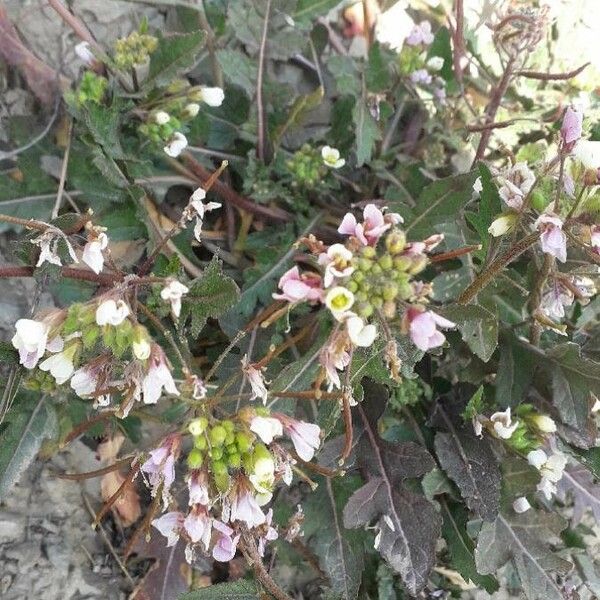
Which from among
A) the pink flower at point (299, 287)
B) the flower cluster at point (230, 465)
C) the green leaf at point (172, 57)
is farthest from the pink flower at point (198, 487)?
the green leaf at point (172, 57)

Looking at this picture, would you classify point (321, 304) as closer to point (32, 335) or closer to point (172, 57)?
point (172, 57)

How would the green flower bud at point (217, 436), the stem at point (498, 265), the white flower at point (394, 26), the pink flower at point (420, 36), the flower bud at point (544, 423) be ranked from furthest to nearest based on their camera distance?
the white flower at point (394, 26)
the pink flower at point (420, 36)
the flower bud at point (544, 423)
the stem at point (498, 265)
the green flower bud at point (217, 436)

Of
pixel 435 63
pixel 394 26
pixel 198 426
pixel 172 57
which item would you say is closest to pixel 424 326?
pixel 198 426

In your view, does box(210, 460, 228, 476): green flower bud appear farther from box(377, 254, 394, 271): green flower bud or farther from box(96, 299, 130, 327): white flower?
box(377, 254, 394, 271): green flower bud

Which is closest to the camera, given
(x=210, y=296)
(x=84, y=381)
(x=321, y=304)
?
(x=84, y=381)

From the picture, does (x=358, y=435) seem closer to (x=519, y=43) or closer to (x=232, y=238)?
(x=232, y=238)

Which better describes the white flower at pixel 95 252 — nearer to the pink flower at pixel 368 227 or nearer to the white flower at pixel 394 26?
the pink flower at pixel 368 227

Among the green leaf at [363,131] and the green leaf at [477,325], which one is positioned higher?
the green leaf at [363,131]

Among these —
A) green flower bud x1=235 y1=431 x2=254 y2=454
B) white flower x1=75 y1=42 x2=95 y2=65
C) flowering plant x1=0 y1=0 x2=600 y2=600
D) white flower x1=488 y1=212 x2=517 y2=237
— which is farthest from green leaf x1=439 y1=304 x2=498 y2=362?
white flower x1=75 y1=42 x2=95 y2=65
